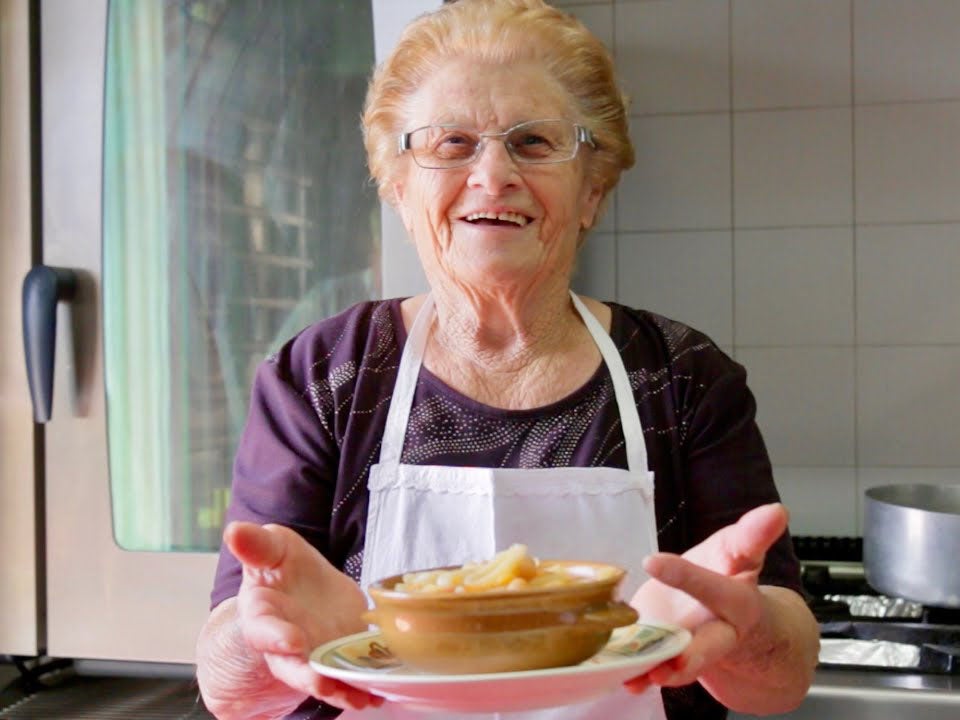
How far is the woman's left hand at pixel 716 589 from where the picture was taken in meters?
0.83

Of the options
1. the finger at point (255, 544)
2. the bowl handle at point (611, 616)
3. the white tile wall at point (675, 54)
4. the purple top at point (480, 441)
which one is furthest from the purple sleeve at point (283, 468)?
the white tile wall at point (675, 54)

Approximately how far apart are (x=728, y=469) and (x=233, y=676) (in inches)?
20.0

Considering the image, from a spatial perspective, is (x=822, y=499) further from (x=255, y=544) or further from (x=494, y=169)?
(x=255, y=544)

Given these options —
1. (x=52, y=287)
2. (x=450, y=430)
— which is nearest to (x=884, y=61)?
(x=450, y=430)

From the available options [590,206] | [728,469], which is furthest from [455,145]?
[728,469]

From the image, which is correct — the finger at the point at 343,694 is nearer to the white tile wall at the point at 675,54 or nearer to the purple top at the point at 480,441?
the purple top at the point at 480,441

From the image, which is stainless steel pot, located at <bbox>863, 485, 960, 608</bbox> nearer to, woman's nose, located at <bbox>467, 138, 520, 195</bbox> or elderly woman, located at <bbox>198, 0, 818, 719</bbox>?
elderly woman, located at <bbox>198, 0, 818, 719</bbox>

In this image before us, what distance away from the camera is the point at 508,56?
1.21 metres

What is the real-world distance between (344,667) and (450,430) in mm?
438

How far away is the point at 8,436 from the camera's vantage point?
1755mm

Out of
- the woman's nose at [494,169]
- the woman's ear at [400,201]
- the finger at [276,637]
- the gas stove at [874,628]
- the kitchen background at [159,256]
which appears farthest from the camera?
the kitchen background at [159,256]

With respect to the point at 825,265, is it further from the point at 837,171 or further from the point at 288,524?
the point at 288,524

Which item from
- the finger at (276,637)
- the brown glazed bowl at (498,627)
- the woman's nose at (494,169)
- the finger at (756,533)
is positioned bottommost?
the finger at (276,637)

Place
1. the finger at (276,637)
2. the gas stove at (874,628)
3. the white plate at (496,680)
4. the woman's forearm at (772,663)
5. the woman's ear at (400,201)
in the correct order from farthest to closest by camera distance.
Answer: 1. the gas stove at (874,628)
2. the woman's ear at (400,201)
3. the woman's forearm at (772,663)
4. the finger at (276,637)
5. the white plate at (496,680)
